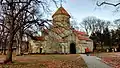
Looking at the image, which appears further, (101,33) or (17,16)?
(101,33)

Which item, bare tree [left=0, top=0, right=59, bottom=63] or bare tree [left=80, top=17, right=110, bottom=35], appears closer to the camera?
bare tree [left=0, top=0, right=59, bottom=63]

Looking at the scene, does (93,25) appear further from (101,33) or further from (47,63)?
(47,63)

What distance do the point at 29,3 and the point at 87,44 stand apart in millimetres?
58913

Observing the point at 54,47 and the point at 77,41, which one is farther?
the point at 77,41

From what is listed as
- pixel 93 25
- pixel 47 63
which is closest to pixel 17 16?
pixel 47 63

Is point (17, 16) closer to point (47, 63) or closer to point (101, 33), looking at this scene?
point (47, 63)

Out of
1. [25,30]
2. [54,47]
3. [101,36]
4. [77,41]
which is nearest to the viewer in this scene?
[25,30]

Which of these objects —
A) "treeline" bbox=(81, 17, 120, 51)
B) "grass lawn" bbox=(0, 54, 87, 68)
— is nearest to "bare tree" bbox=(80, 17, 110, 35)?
"treeline" bbox=(81, 17, 120, 51)

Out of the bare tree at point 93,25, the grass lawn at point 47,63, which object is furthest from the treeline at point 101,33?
the grass lawn at point 47,63

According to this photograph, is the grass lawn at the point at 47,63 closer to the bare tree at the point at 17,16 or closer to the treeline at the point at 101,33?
the bare tree at the point at 17,16

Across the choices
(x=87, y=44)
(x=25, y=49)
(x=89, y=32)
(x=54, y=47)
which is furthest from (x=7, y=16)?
(x=89, y=32)

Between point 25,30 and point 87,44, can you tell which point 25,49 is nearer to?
point 87,44

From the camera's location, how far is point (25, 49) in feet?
257

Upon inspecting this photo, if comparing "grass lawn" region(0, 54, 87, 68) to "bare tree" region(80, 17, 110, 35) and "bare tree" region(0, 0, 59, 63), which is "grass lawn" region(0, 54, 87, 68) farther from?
"bare tree" region(80, 17, 110, 35)
